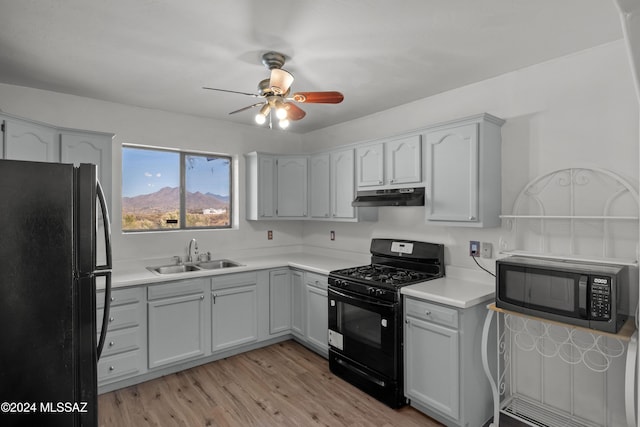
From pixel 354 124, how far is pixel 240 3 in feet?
7.83

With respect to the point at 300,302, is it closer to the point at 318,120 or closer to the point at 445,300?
the point at 445,300

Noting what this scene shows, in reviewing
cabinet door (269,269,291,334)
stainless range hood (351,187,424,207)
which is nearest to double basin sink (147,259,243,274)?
cabinet door (269,269,291,334)

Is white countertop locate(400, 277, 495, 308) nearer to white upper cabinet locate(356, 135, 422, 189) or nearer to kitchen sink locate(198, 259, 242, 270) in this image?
white upper cabinet locate(356, 135, 422, 189)

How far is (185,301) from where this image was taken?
122 inches

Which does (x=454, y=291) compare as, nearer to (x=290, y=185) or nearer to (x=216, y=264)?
(x=290, y=185)

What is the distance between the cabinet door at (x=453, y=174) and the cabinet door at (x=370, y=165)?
516 millimetres

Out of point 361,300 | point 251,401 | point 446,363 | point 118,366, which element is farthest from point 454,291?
point 118,366

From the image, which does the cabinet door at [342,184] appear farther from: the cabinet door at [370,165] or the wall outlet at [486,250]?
the wall outlet at [486,250]

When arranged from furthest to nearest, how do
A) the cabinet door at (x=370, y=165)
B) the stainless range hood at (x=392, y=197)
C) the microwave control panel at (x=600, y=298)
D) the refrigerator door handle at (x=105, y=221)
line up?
the cabinet door at (x=370, y=165)
the stainless range hood at (x=392, y=197)
the microwave control panel at (x=600, y=298)
the refrigerator door handle at (x=105, y=221)

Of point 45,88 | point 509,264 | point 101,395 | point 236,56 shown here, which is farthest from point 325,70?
point 101,395

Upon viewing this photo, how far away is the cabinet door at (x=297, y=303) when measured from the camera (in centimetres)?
362

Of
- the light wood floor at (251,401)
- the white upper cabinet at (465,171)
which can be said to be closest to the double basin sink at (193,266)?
the light wood floor at (251,401)

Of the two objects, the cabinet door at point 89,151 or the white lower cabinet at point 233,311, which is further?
the white lower cabinet at point 233,311

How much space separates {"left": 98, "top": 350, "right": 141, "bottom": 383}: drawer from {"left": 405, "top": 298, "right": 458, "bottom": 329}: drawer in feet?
7.43
